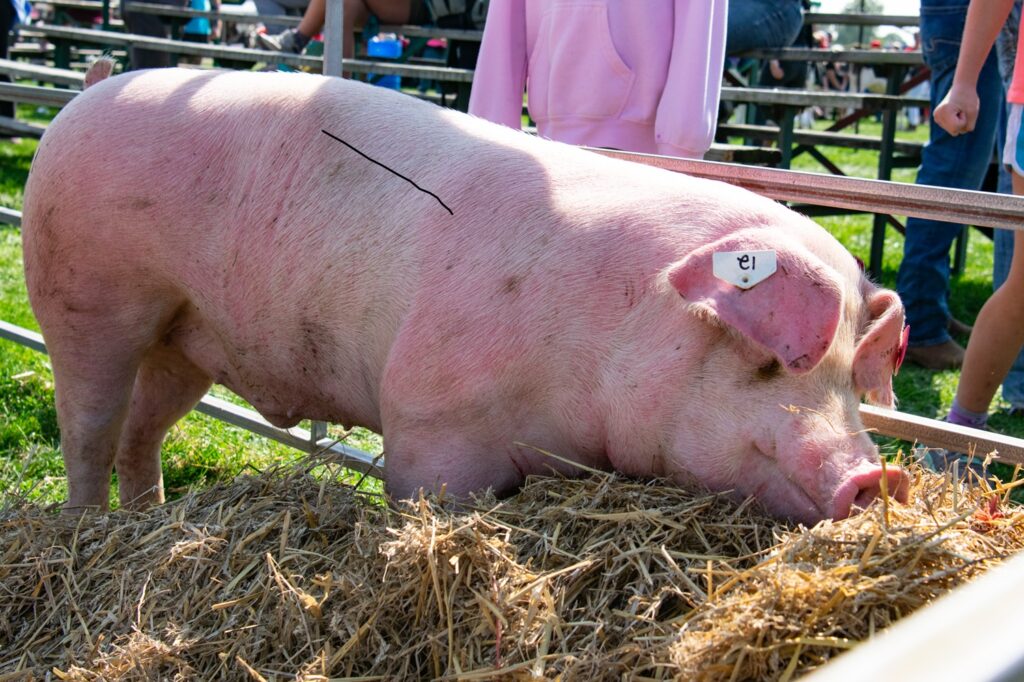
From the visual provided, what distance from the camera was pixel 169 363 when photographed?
137 inches

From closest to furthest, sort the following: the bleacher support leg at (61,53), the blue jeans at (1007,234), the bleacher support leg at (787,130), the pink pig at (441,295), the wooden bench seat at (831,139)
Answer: the pink pig at (441,295) → the blue jeans at (1007,234) → the bleacher support leg at (787,130) → the wooden bench seat at (831,139) → the bleacher support leg at (61,53)

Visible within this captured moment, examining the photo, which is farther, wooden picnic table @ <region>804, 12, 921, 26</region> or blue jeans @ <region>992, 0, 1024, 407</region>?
wooden picnic table @ <region>804, 12, 921, 26</region>

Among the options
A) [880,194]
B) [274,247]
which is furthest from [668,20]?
[274,247]

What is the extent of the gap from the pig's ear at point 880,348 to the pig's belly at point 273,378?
118 cm

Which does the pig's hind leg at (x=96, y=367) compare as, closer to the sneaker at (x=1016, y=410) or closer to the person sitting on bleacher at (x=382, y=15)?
the sneaker at (x=1016, y=410)

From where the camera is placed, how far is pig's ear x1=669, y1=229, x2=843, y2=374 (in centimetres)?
223

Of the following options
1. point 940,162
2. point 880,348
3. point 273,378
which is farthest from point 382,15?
point 880,348

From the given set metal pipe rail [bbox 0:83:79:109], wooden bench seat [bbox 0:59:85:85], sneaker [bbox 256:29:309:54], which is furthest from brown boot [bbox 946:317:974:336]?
sneaker [bbox 256:29:309:54]

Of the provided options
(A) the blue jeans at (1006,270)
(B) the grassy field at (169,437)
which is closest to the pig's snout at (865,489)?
(B) the grassy field at (169,437)

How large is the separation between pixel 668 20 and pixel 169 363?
197cm

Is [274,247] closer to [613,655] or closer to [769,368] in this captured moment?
[769,368]

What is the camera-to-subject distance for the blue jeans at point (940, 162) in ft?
17.5

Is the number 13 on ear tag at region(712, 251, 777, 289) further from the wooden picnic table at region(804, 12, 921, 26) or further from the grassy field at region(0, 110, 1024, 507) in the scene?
the wooden picnic table at region(804, 12, 921, 26)

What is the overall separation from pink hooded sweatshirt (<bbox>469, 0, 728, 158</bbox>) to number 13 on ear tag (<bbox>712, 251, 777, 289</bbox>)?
1.47 meters
